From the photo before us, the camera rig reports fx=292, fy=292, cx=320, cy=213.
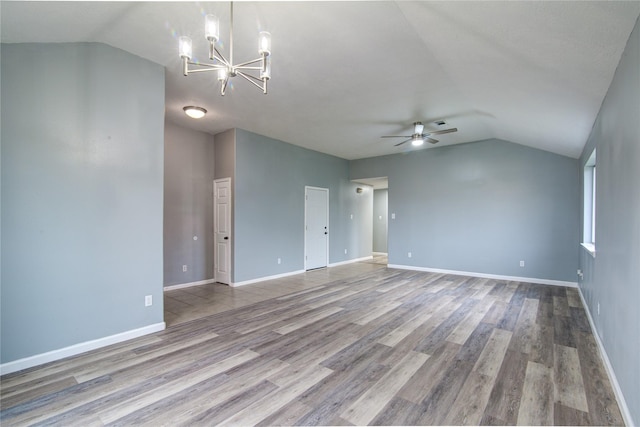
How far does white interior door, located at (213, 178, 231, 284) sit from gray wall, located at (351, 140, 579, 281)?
4041 mm

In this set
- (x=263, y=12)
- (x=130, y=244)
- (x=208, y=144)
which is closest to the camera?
(x=263, y=12)

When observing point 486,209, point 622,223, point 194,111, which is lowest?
point 622,223

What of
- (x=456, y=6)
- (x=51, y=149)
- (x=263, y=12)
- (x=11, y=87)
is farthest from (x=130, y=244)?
(x=456, y=6)

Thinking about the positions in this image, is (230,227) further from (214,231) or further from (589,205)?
(589,205)

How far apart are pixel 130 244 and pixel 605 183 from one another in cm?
474

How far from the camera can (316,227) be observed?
7.33 metres

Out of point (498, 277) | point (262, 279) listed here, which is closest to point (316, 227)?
point (262, 279)

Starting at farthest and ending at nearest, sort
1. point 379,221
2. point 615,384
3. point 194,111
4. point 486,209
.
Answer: point 379,221 → point 486,209 → point 194,111 → point 615,384

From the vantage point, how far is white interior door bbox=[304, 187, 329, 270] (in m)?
7.09

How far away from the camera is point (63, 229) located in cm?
275

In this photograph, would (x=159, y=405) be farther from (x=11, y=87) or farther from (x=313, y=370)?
(x=11, y=87)

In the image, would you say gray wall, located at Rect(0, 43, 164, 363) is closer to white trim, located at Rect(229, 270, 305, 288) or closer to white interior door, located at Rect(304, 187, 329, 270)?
white trim, located at Rect(229, 270, 305, 288)

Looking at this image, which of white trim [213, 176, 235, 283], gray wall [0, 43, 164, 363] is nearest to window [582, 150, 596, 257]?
white trim [213, 176, 235, 283]

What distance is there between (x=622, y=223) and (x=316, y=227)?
5.71m
